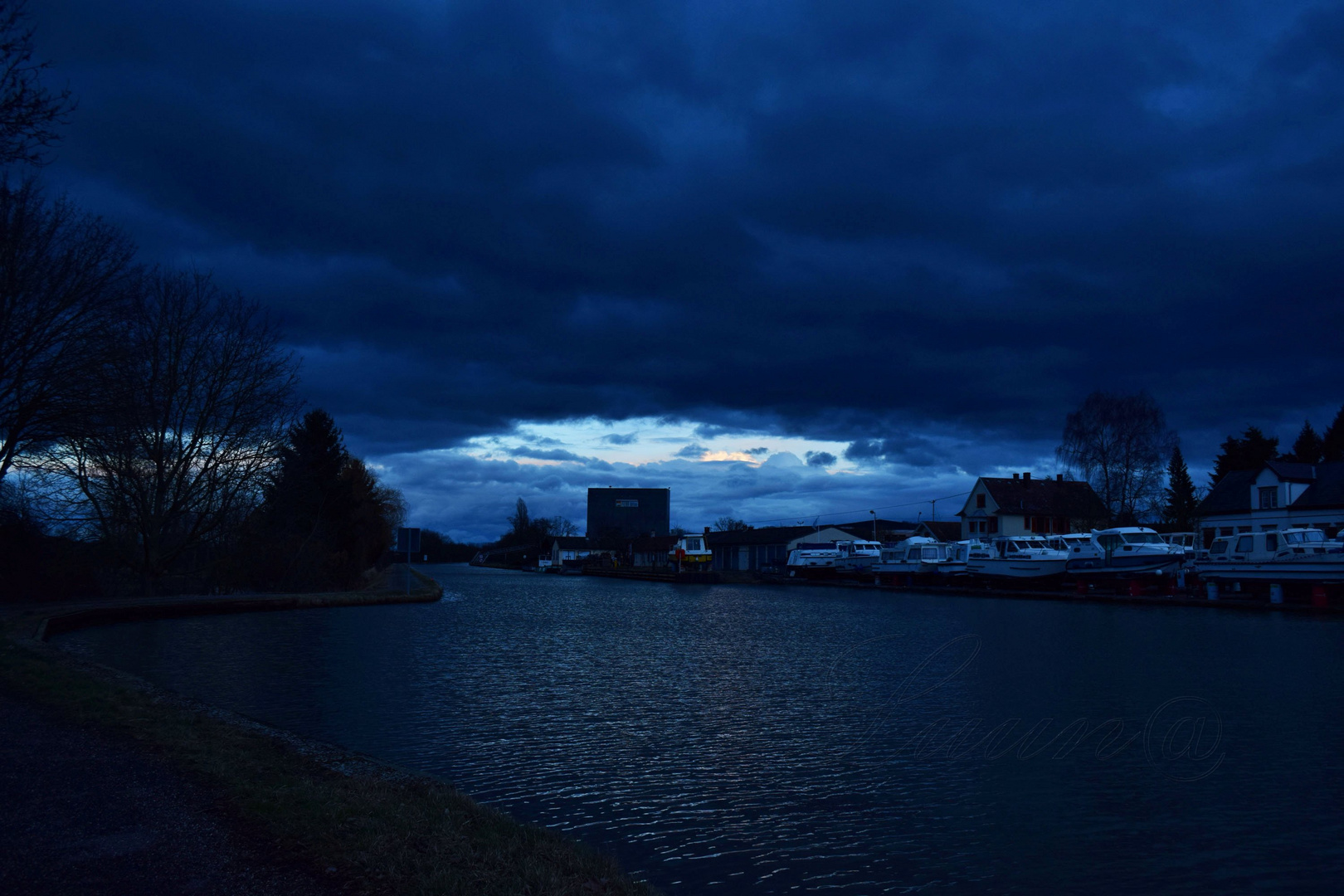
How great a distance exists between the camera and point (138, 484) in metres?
31.5

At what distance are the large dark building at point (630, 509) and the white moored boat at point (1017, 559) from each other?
4049 inches

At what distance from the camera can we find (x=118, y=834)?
560 centimetres

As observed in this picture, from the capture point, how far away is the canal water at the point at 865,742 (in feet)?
23.0

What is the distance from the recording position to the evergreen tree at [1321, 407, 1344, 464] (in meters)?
67.4

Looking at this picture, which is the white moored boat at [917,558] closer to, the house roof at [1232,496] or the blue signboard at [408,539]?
the house roof at [1232,496]

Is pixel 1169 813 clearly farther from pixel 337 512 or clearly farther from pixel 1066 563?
pixel 337 512

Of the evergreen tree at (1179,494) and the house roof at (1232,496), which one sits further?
the evergreen tree at (1179,494)

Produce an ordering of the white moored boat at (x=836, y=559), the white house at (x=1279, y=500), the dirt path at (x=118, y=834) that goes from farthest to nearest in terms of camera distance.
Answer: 1. the white moored boat at (x=836, y=559)
2. the white house at (x=1279, y=500)
3. the dirt path at (x=118, y=834)

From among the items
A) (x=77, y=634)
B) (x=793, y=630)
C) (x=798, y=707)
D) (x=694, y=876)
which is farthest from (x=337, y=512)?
(x=694, y=876)

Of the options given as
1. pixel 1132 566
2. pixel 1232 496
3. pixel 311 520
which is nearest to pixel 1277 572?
pixel 1132 566

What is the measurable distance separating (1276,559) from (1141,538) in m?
9.50

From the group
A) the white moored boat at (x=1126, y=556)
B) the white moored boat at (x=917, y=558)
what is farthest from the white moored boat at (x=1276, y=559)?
the white moored boat at (x=917, y=558)

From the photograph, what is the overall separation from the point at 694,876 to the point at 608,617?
91.0ft

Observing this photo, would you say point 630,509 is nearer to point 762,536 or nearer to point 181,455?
point 762,536
